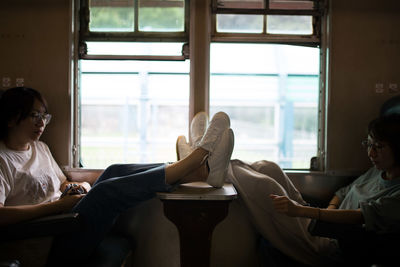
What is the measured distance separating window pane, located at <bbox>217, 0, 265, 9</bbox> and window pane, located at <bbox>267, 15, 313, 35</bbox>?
11 centimetres

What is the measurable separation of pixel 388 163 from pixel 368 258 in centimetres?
46

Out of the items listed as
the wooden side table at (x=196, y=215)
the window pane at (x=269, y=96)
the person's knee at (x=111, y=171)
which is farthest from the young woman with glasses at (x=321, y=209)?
the window pane at (x=269, y=96)

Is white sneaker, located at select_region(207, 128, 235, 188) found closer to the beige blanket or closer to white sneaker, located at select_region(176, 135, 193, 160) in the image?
the beige blanket

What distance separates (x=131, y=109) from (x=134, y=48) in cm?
101

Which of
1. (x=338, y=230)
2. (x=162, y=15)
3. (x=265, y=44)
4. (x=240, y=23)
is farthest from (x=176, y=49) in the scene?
(x=338, y=230)

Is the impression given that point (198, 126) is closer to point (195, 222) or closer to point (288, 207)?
point (195, 222)

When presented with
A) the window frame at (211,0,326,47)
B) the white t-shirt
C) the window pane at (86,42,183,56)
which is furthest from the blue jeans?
the window frame at (211,0,326,47)

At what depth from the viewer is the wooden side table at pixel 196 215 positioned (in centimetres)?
168

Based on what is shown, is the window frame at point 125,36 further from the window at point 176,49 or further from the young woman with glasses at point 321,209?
the young woman with glasses at point 321,209

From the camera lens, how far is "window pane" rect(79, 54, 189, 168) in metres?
2.69

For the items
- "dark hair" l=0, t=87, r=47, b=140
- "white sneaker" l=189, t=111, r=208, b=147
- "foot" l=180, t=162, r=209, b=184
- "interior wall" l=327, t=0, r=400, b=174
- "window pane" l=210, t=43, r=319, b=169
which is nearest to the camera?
"dark hair" l=0, t=87, r=47, b=140

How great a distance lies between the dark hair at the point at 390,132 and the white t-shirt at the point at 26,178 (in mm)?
1766

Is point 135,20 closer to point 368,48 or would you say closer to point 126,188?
point 126,188

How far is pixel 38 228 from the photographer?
1552 mm
